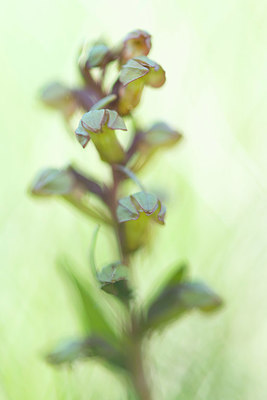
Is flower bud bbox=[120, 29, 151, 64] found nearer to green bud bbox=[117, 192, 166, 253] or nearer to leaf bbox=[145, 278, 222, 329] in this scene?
green bud bbox=[117, 192, 166, 253]

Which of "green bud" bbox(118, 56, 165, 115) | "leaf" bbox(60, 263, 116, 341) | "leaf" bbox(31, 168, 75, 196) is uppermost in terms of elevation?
"green bud" bbox(118, 56, 165, 115)

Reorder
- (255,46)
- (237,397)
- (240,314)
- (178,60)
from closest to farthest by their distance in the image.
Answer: (237,397)
(240,314)
(255,46)
(178,60)

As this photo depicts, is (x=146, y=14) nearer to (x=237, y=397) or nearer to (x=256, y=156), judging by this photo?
(x=256, y=156)

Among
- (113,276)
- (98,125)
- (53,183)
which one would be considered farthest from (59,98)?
(113,276)

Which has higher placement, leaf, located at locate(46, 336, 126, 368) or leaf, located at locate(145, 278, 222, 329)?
leaf, located at locate(145, 278, 222, 329)

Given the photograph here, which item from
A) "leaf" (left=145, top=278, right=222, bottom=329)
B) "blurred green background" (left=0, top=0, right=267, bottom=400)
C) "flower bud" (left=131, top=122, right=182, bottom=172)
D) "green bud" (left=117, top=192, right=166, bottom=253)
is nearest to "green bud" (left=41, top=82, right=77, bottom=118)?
"blurred green background" (left=0, top=0, right=267, bottom=400)

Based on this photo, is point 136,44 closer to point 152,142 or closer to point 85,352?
point 152,142

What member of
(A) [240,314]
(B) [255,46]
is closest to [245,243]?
(A) [240,314]
